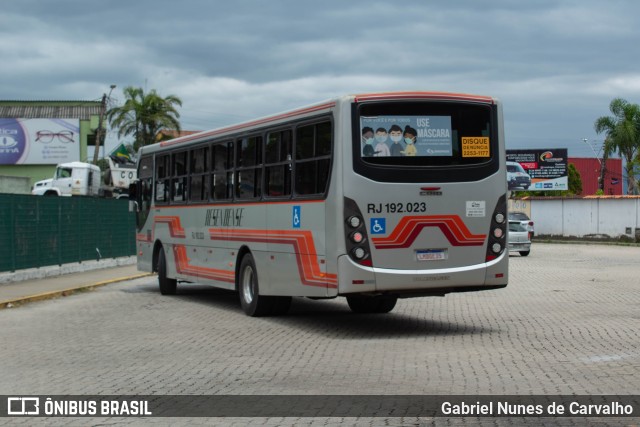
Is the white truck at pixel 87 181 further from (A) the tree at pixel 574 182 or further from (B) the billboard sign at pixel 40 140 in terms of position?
(A) the tree at pixel 574 182

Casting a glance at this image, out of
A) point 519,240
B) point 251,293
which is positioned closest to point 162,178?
point 251,293

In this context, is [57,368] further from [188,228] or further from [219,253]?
[188,228]

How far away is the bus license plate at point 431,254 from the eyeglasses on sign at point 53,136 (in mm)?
76546

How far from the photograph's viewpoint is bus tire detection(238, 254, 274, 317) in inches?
641

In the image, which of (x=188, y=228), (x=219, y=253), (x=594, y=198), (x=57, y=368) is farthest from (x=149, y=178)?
(x=594, y=198)

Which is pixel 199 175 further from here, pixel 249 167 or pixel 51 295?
pixel 51 295

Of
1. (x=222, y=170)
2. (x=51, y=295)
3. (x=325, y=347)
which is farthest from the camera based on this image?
(x=51, y=295)

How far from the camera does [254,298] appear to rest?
53.8ft

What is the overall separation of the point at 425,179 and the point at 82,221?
17.7m

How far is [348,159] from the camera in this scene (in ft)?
44.7

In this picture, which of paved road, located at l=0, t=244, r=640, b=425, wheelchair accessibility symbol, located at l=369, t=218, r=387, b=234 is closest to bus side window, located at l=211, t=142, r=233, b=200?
paved road, located at l=0, t=244, r=640, b=425

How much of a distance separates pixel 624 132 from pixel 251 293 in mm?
65203

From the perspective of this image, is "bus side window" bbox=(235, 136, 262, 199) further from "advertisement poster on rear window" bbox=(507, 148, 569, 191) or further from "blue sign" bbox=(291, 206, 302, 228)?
"advertisement poster on rear window" bbox=(507, 148, 569, 191)

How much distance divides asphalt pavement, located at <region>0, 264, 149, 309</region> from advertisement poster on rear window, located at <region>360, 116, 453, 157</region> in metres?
8.60
